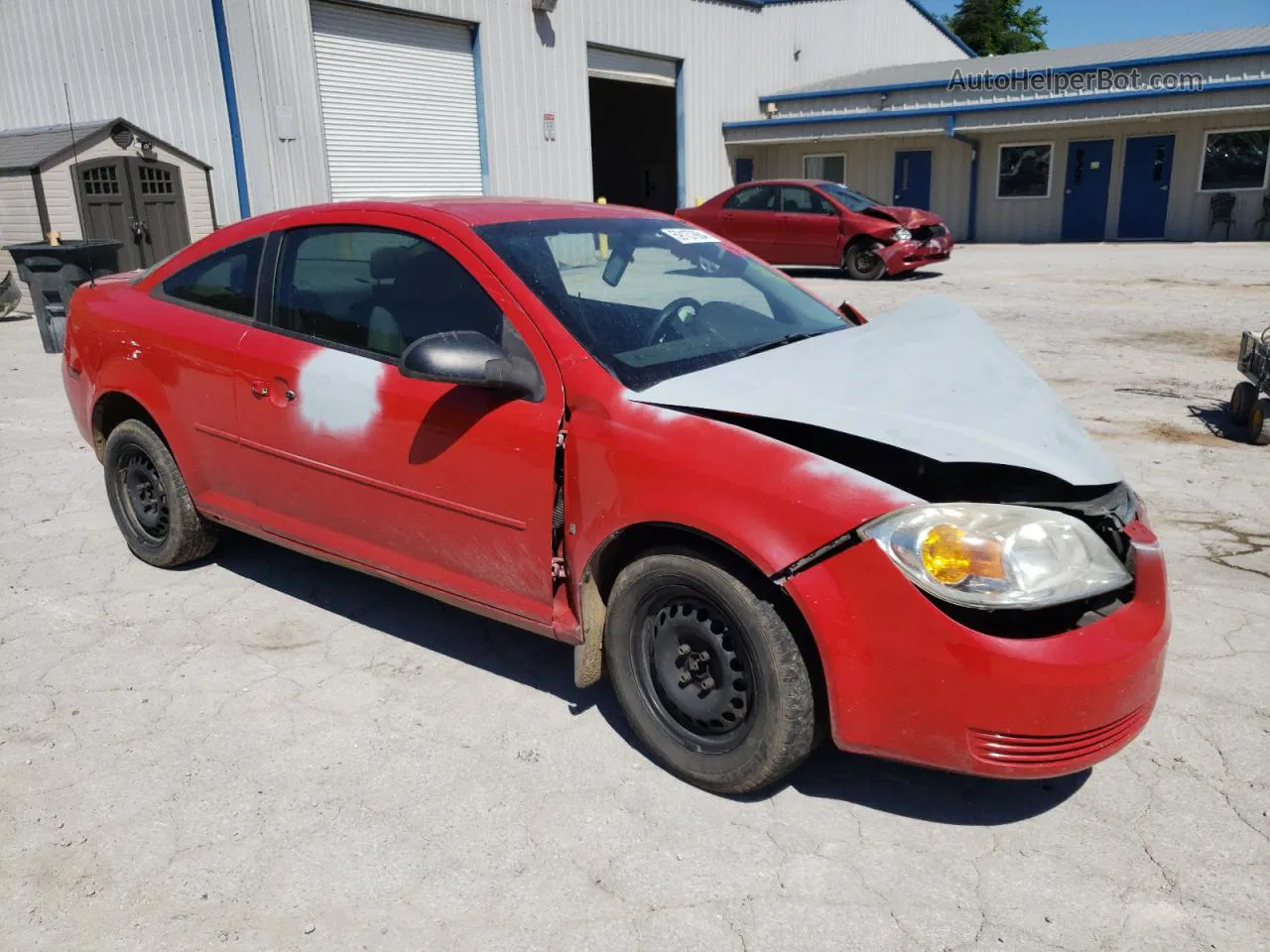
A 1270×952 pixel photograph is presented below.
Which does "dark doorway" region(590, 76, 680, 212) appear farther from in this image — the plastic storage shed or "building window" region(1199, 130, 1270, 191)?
the plastic storage shed

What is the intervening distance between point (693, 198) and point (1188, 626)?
2101cm

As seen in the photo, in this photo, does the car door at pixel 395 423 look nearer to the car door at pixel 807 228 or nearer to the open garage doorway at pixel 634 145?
the car door at pixel 807 228

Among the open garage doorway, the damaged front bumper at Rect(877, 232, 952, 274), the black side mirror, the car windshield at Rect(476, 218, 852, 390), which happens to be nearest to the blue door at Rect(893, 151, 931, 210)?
the open garage doorway

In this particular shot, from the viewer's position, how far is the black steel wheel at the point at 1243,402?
622 cm

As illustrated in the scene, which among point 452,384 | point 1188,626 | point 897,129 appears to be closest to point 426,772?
point 452,384

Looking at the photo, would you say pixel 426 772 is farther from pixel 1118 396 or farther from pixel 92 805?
pixel 1118 396

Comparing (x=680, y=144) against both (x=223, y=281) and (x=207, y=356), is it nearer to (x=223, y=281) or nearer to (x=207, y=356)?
(x=223, y=281)

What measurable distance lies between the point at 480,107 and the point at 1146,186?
15.9 meters

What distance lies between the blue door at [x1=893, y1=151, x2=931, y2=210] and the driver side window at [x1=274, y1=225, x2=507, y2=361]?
24.3 meters

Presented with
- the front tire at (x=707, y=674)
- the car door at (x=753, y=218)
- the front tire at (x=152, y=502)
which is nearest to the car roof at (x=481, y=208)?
the front tire at (x=152, y=502)

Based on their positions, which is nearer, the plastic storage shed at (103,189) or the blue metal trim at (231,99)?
the plastic storage shed at (103,189)

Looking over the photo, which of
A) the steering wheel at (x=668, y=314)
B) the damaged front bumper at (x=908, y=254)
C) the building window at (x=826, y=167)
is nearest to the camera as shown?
the steering wheel at (x=668, y=314)

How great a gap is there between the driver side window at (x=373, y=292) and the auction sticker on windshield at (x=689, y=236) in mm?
979

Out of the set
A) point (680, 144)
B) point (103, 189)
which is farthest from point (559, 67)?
point (103, 189)
